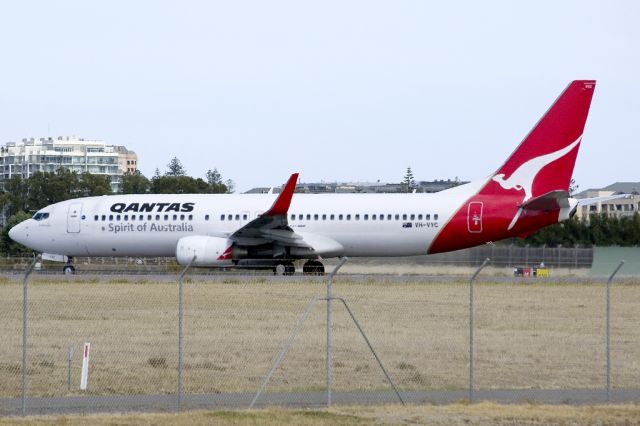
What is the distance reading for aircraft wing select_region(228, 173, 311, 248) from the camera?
3938 centimetres

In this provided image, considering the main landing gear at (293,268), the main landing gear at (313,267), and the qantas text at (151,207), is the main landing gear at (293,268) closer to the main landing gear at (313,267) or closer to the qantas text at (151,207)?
the main landing gear at (313,267)

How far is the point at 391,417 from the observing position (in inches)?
609

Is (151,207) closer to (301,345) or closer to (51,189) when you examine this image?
(301,345)

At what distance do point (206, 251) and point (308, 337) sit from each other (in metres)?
16.0

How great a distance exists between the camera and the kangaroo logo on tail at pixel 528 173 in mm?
40375

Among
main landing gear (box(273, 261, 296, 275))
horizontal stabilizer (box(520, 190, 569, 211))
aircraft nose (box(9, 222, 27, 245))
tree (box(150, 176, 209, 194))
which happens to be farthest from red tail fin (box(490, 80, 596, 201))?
tree (box(150, 176, 209, 194))

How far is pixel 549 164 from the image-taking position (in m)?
40.4

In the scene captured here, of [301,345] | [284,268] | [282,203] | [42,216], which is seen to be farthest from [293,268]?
[301,345]

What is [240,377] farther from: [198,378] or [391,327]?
[391,327]

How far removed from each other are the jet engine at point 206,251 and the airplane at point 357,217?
31 mm

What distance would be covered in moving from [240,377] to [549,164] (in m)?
23.0

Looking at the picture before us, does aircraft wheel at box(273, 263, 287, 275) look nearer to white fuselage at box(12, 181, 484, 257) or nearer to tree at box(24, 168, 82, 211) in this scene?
white fuselage at box(12, 181, 484, 257)

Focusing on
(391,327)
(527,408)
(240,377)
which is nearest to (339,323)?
(391,327)

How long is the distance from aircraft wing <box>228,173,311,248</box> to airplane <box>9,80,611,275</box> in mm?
31
